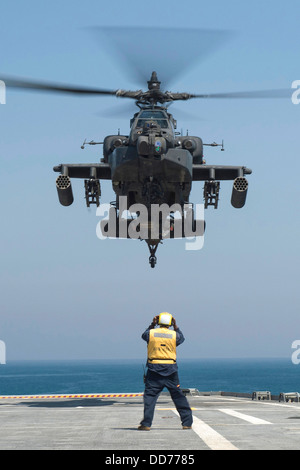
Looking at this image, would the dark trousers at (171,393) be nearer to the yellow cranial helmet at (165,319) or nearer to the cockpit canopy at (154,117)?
the yellow cranial helmet at (165,319)

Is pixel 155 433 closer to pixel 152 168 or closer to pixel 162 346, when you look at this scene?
pixel 162 346

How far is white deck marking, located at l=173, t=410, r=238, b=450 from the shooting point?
27.2 feet

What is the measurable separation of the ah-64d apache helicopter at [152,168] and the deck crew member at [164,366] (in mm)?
10846

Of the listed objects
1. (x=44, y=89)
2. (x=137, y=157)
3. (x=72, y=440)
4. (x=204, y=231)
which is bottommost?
(x=72, y=440)

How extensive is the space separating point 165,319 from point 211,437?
2.47 metres

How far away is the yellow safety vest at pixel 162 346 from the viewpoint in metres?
11.1

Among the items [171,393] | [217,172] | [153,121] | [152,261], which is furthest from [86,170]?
[171,393]

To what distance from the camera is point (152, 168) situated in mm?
21969

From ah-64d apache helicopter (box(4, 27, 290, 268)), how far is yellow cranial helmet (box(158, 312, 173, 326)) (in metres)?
10.7

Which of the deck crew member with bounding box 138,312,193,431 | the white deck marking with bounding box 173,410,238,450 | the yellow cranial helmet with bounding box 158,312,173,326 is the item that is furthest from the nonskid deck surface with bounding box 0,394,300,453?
the yellow cranial helmet with bounding box 158,312,173,326
